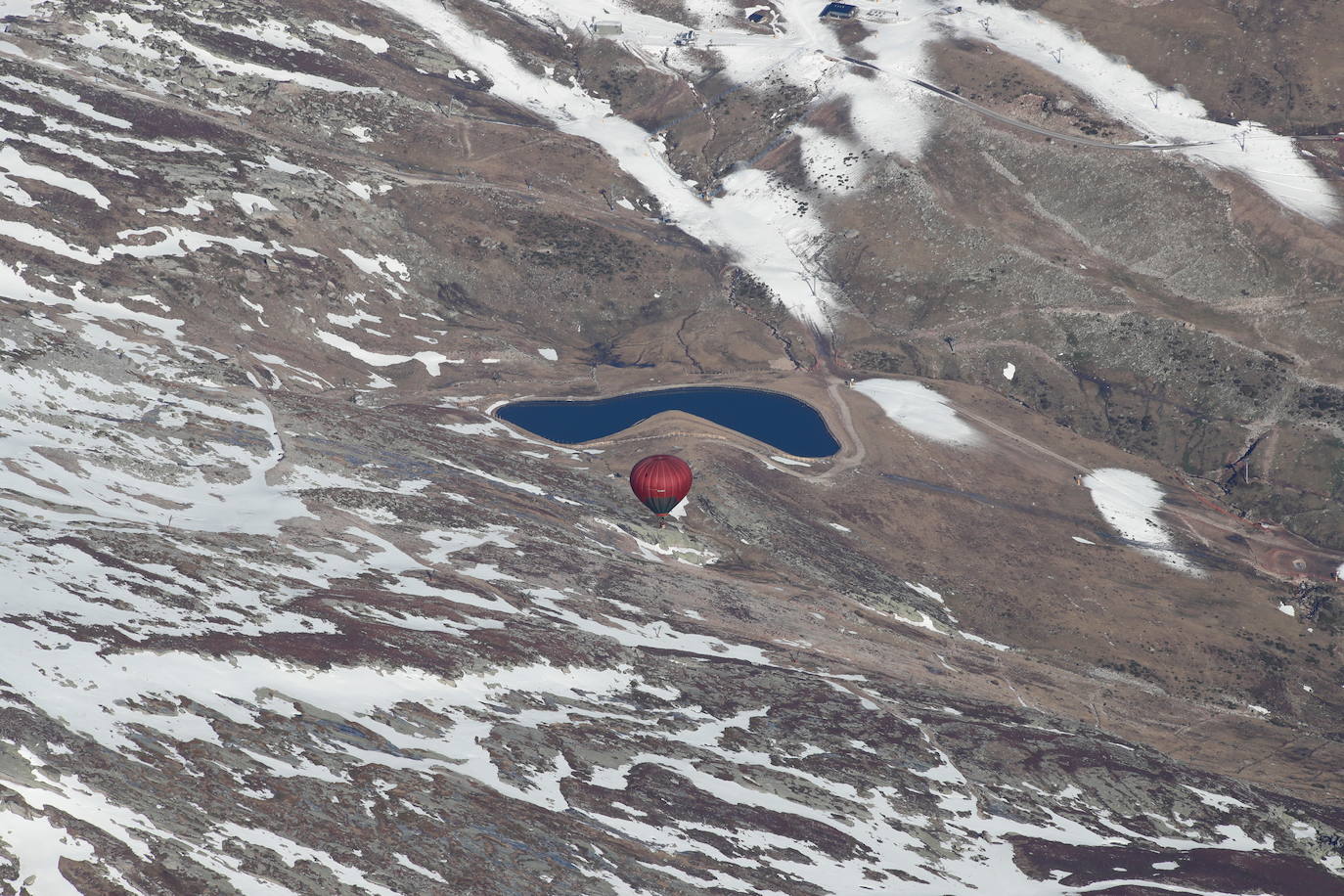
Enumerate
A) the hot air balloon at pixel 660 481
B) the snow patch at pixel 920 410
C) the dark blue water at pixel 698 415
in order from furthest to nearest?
the snow patch at pixel 920 410, the dark blue water at pixel 698 415, the hot air balloon at pixel 660 481

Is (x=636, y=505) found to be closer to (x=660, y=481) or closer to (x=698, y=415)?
(x=660, y=481)

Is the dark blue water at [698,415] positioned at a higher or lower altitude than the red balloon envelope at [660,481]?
lower

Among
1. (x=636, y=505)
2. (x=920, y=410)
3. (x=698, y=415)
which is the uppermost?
(x=920, y=410)

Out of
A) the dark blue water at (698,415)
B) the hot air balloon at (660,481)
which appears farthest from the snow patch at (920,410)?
the hot air balloon at (660,481)

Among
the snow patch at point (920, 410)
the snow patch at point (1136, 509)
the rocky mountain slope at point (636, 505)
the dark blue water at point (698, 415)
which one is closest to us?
the rocky mountain slope at point (636, 505)

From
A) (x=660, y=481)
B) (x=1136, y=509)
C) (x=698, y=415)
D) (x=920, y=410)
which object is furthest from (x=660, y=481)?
(x=1136, y=509)

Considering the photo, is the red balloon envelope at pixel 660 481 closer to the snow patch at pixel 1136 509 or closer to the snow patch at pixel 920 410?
the snow patch at pixel 920 410

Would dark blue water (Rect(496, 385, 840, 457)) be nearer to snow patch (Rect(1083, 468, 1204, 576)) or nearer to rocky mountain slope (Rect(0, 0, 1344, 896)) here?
rocky mountain slope (Rect(0, 0, 1344, 896))
